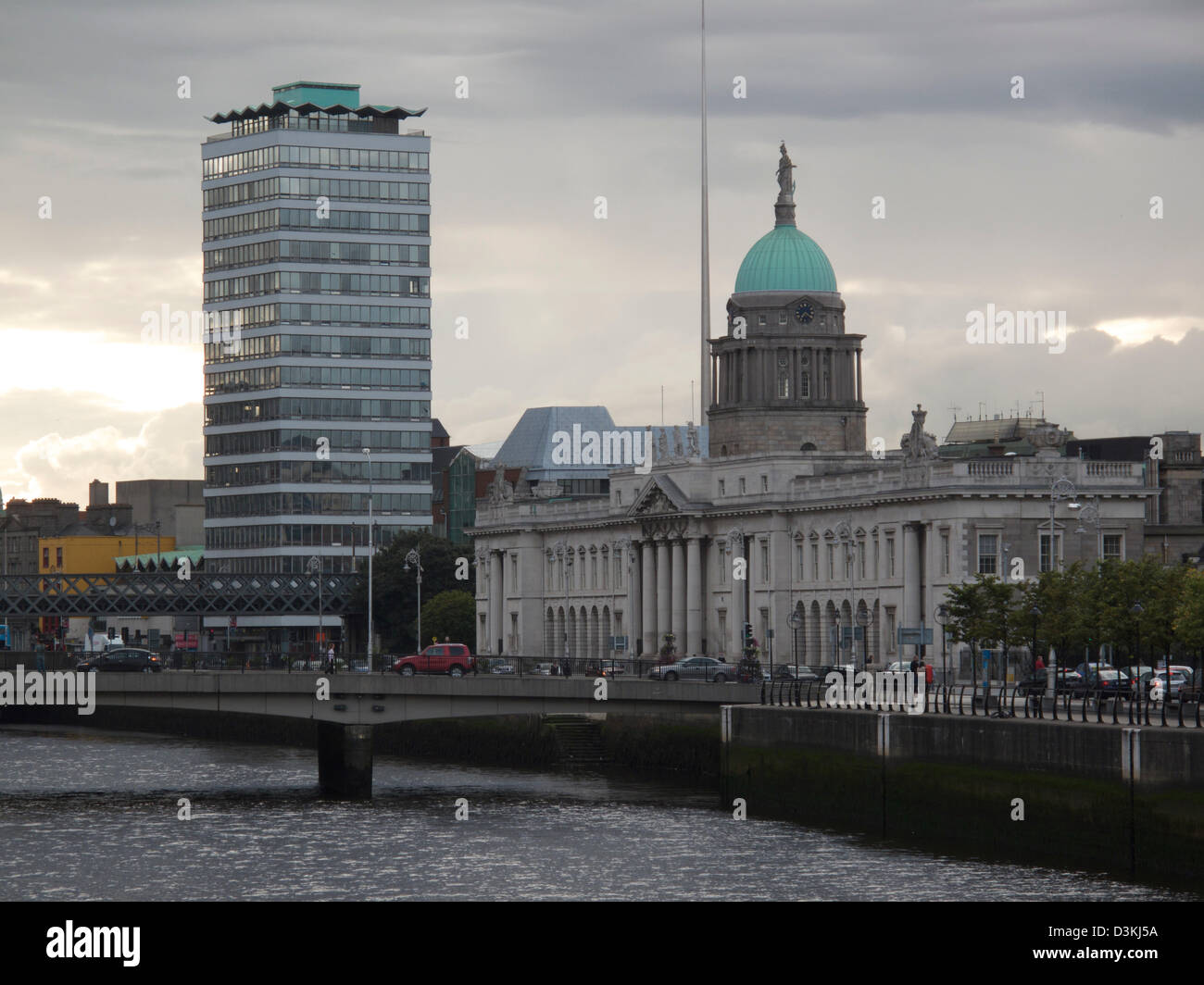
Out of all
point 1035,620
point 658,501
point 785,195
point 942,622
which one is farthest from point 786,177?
point 1035,620

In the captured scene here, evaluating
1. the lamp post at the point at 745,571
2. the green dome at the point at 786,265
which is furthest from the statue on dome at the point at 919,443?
the green dome at the point at 786,265

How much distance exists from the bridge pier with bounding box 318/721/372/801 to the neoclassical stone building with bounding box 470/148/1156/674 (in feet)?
104

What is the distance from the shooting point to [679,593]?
468 ft

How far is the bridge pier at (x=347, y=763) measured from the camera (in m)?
79.1

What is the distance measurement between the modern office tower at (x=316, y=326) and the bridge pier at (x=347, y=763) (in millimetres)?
90647

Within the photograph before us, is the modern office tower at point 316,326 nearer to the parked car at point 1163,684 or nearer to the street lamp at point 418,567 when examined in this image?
the street lamp at point 418,567

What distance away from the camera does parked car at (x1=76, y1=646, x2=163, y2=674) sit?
91.6m

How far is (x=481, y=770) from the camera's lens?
94.5 m

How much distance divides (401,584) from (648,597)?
21749 mm

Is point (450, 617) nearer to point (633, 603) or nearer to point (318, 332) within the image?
point (633, 603)

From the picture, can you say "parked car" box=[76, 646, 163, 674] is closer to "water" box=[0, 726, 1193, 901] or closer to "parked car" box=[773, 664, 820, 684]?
"water" box=[0, 726, 1193, 901]
